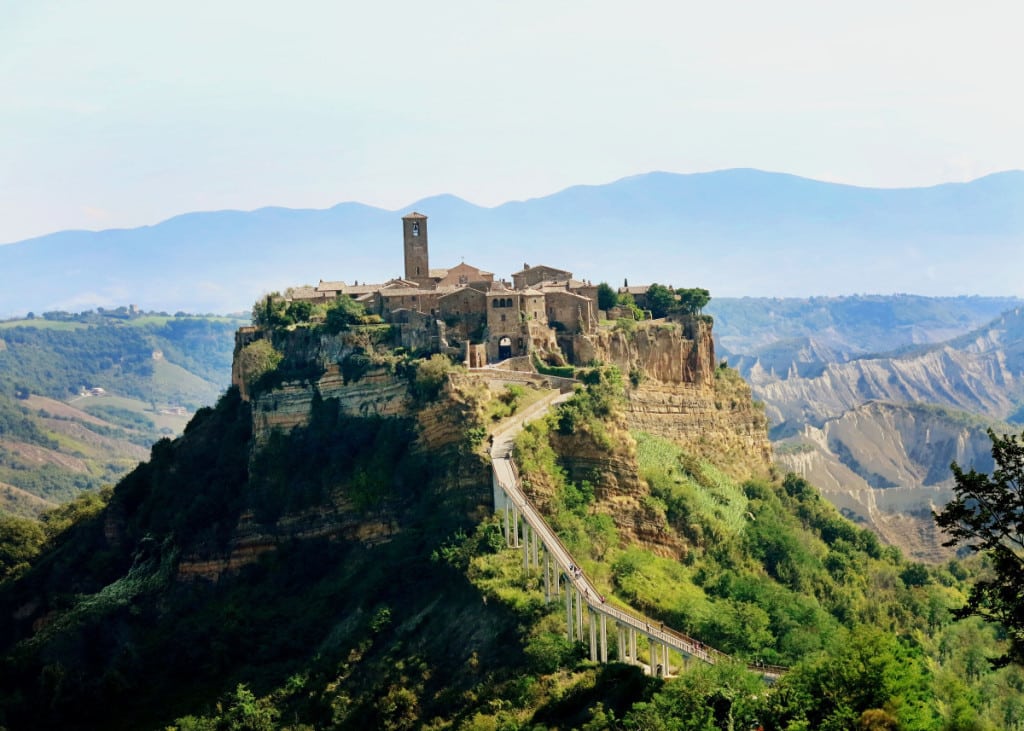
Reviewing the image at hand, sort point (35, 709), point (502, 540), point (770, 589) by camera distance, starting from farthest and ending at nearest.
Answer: point (35, 709), point (770, 589), point (502, 540)

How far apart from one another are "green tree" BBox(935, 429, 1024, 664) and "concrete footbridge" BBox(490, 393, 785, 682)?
14126 millimetres

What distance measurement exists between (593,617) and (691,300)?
32.6 meters

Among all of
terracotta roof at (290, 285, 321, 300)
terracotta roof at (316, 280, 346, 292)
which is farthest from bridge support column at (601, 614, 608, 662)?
terracotta roof at (316, 280, 346, 292)

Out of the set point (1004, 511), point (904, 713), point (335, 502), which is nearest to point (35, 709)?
point (335, 502)

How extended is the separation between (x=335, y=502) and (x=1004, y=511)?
3650 cm

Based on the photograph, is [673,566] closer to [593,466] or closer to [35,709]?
[593,466]

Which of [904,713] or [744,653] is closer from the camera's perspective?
[904,713]

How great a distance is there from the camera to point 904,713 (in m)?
31.9

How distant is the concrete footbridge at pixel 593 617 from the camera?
4191 centimetres

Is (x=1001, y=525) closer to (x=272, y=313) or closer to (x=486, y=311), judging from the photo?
(x=486, y=311)

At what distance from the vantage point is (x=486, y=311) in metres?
63.9

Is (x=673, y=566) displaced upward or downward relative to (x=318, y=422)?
downward

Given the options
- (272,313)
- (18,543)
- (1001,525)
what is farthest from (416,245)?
(1001,525)

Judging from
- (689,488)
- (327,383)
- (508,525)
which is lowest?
(689,488)
